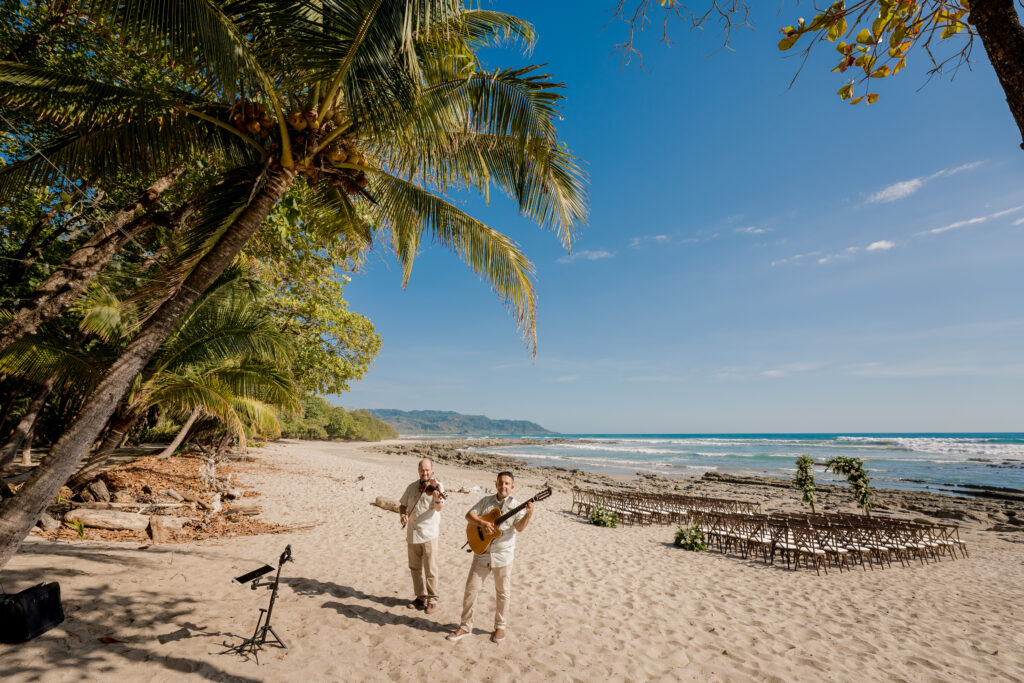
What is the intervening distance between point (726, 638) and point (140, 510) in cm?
1012

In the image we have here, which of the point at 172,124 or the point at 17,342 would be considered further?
the point at 17,342

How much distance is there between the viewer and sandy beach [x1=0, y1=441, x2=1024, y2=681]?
3957 mm

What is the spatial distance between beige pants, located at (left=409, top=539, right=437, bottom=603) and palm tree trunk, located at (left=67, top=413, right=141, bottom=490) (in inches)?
230

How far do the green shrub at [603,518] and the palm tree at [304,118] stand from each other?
9.50 meters

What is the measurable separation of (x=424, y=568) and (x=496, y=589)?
3.83ft

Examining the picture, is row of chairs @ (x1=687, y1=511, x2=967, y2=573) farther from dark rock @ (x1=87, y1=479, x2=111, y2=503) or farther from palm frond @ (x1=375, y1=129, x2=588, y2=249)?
dark rock @ (x1=87, y1=479, x2=111, y2=503)

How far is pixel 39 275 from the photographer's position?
1026 centimetres

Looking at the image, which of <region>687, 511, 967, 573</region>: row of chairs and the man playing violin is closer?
the man playing violin

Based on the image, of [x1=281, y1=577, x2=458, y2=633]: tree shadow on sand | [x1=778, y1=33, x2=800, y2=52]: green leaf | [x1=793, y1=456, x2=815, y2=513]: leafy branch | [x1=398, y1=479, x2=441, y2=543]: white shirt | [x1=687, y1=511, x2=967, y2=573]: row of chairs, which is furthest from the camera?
[x1=793, y1=456, x2=815, y2=513]: leafy branch

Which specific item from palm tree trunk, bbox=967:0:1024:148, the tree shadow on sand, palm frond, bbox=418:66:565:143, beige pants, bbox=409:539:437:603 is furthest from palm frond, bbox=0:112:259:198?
palm tree trunk, bbox=967:0:1024:148

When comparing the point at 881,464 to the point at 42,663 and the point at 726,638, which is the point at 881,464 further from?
the point at 42,663

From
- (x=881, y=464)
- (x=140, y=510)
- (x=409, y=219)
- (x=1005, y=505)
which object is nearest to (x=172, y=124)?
(x=409, y=219)

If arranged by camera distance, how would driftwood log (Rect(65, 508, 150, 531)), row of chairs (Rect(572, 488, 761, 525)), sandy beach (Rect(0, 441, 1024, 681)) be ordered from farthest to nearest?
1. row of chairs (Rect(572, 488, 761, 525))
2. driftwood log (Rect(65, 508, 150, 531))
3. sandy beach (Rect(0, 441, 1024, 681))

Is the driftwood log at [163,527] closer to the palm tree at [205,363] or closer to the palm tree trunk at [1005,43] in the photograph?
the palm tree at [205,363]
